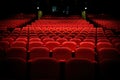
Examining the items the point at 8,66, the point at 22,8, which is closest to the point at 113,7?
the point at 22,8

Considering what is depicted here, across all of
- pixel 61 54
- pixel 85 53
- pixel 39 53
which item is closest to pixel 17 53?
pixel 39 53

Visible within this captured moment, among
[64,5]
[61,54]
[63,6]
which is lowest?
[61,54]

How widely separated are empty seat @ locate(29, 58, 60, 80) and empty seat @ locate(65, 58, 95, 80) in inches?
9.5

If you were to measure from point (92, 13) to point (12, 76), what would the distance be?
4211 cm

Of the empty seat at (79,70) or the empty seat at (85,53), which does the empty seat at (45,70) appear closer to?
the empty seat at (79,70)

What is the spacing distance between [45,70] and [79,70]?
0.73 m

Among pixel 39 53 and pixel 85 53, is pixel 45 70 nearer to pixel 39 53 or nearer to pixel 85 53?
pixel 39 53

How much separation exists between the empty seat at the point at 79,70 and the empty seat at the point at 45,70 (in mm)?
241

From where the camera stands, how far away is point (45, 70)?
5250mm

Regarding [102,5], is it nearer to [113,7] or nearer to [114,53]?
[113,7]

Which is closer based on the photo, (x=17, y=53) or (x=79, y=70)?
(x=79, y=70)

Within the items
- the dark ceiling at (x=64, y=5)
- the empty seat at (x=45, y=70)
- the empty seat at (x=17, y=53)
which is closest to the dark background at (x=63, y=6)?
the dark ceiling at (x=64, y=5)

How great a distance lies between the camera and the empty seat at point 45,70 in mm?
5242

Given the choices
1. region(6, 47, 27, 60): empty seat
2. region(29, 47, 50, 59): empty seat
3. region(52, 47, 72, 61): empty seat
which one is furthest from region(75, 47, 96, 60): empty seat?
region(6, 47, 27, 60): empty seat
